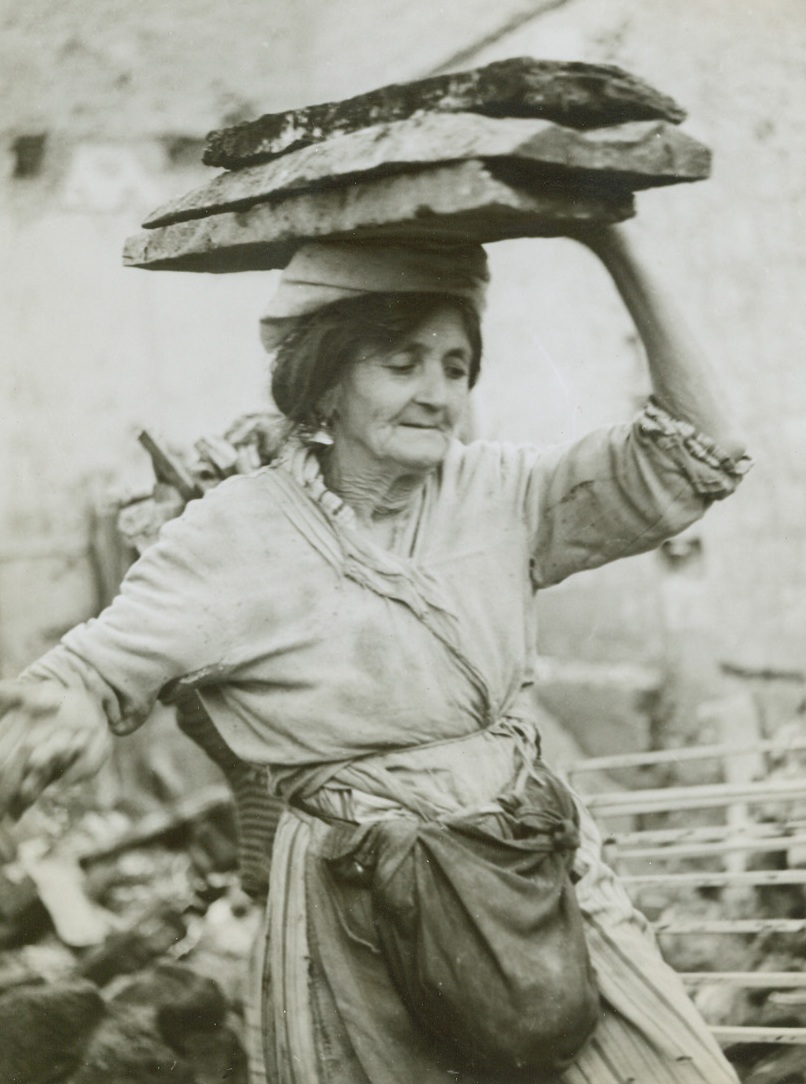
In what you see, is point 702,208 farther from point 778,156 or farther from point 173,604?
point 173,604

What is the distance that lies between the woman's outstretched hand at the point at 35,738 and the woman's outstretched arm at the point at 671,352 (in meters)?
0.94

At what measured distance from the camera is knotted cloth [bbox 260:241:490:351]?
1.82m

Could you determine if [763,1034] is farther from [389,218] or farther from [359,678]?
[389,218]

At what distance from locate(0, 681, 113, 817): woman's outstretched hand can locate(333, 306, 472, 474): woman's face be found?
1.93 ft

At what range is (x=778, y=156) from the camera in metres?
3.38

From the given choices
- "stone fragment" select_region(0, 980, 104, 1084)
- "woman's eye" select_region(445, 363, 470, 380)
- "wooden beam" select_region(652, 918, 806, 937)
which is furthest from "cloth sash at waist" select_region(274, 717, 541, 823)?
"stone fragment" select_region(0, 980, 104, 1084)

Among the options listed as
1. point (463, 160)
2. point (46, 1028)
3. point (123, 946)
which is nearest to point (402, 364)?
point (463, 160)

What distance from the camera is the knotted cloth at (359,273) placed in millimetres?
1822

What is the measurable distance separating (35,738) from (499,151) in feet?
3.11

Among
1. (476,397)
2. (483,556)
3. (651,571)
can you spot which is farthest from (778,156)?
(483,556)

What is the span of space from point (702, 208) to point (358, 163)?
228 centimetres

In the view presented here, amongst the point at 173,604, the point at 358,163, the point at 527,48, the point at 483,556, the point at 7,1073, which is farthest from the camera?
the point at 527,48

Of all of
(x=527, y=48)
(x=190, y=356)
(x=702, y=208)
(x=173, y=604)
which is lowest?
(x=173, y=604)

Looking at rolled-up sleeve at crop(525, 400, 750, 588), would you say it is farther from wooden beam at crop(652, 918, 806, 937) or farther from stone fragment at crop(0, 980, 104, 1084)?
stone fragment at crop(0, 980, 104, 1084)
